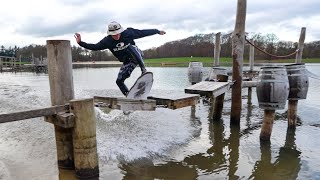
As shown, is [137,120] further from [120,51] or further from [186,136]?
[120,51]

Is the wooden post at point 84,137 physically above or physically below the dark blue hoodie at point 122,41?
below

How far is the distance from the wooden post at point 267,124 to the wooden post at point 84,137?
4.82m

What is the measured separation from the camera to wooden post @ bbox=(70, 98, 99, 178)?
5648mm

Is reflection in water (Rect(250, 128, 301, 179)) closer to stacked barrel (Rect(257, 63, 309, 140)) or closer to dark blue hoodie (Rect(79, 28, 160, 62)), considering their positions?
stacked barrel (Rect(257, 63, 309, 140))

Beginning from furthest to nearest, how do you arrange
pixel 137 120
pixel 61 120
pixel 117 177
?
pixel 137 120 < pixel 117 177 < pixel 61 120

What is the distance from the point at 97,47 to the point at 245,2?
474 centimetres

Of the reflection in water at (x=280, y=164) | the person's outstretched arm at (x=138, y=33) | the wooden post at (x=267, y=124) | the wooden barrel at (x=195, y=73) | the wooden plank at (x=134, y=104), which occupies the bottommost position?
the reflection in water at (x=280, y=164)

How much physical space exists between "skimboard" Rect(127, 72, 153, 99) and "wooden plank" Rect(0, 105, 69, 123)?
5.88 feet

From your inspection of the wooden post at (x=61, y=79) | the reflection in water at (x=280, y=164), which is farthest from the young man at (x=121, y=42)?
the reflection in water at (x=280, y=164)

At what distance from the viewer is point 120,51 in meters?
7.67

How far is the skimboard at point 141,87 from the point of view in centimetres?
724

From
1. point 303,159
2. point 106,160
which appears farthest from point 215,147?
point 106,160

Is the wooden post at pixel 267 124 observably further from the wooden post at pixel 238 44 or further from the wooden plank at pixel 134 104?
the wooden plank at pixel 134 104

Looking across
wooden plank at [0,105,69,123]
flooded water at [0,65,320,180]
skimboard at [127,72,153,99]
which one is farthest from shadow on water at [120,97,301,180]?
wooden plank at [0,105,69,123]
